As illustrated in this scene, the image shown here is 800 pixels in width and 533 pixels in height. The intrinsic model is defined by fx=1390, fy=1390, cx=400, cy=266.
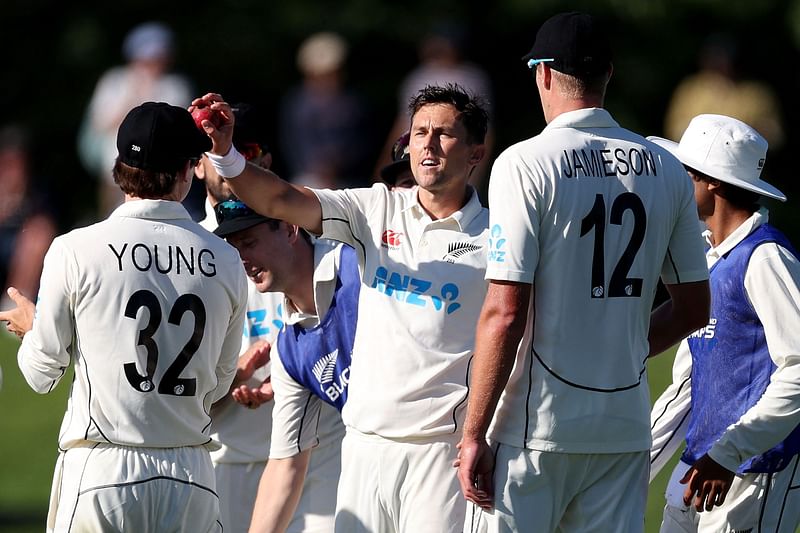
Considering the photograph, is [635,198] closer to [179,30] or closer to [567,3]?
[567,3]

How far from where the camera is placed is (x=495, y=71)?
19969mm

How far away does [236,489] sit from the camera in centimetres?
585

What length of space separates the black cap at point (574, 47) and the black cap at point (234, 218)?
1416 millimetres

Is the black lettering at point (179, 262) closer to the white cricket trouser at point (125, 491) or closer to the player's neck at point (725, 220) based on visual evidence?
the white cricket trouser at point (125, 491)

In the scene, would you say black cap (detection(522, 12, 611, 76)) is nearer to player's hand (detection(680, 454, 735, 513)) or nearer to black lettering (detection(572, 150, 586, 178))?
black lettering (detection(572, 150, 586, 178))

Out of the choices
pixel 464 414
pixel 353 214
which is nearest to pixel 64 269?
pixel 353 214

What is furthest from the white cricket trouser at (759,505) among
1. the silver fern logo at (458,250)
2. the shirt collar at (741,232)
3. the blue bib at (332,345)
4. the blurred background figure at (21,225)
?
the blurred background figure at (21,225)

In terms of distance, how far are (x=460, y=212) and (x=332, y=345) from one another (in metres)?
0.81

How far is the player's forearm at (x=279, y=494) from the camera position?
5.35m

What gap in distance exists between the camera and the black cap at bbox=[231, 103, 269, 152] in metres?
6.02

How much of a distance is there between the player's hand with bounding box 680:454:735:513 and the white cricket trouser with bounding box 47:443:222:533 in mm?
1676

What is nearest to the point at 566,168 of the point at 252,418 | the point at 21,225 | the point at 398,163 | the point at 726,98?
the point at 398,163

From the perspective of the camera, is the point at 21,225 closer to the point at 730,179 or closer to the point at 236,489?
the point at 236,489

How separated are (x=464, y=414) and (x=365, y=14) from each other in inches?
584
